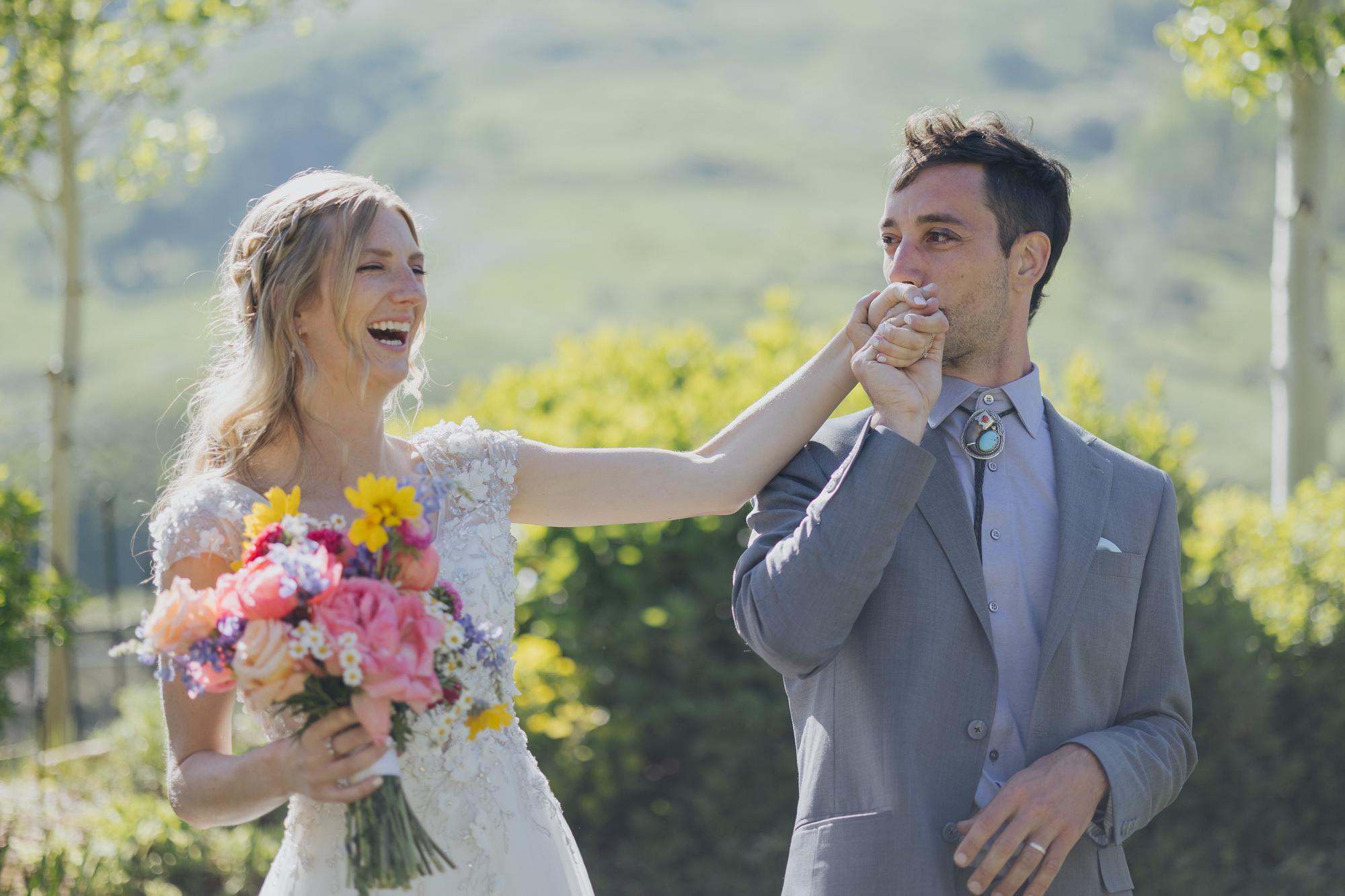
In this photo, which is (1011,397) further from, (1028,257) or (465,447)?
(465,447)

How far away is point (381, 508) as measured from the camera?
228 cm

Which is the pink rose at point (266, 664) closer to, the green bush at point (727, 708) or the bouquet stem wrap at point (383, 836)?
the bouquet stem wrap at point (383, 836)

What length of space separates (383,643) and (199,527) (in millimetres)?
760

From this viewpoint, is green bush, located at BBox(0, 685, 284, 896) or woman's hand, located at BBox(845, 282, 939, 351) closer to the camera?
woman's hand, located at BBox(845, 282, 939, 351)

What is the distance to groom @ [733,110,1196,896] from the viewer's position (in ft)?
8.36

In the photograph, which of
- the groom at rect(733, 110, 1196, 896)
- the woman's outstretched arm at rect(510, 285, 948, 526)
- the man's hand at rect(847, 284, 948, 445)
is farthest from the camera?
the woman's outstretched arm at rect(510, 285, 948, 526)

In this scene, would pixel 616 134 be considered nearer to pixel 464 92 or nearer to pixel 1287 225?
pixel 464 92

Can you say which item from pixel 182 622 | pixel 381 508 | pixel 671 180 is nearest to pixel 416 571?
pixel 381 508

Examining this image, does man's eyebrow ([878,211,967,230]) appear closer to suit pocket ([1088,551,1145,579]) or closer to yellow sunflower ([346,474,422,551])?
suit pocket ([1088,551,1145,579])

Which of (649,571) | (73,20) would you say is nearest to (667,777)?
(649,571)

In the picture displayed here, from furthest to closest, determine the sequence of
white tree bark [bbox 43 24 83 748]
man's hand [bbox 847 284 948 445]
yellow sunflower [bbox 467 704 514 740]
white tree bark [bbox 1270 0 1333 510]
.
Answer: white tree bark [bbox 43 24 83 748]
white tree bark [bbox 1270 0 1333 510]
man's hand [bbox 847 284 948 445]
yellow sunflower [bbox 467 704 514 740]

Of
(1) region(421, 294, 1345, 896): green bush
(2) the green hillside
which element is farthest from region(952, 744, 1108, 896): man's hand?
(2) the green hillside

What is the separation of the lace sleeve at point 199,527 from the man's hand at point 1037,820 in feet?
5.22

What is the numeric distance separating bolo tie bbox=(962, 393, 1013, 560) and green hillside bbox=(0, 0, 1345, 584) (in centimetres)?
2357
